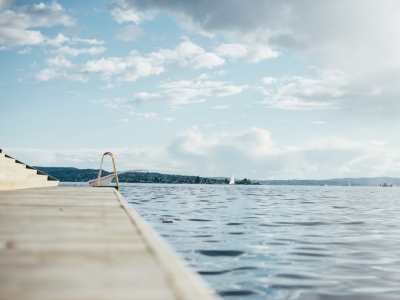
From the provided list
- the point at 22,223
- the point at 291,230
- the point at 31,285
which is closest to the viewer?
the point at 31,285

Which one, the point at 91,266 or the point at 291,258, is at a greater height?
the point at 91,266

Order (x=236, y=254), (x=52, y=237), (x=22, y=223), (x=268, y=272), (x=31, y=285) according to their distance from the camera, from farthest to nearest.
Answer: (x=236, y=254) → (x=268, y=272) → (x=22, y=223) → (x=52, y=237) → (x=31, y=285)

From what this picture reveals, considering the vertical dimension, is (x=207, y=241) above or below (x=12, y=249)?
below

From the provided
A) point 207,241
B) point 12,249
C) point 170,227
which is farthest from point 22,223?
point 170,227

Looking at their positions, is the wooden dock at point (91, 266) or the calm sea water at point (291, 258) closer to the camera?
the wooden dock at point (91, 266)

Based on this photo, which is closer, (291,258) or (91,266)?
(91,266)

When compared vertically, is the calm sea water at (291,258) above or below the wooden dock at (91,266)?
below

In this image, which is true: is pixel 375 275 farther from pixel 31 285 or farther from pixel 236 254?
pixel 31 285

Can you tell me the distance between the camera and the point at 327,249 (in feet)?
30.7

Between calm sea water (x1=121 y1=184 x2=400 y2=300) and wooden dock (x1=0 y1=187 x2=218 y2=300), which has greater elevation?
wooden dock (x1=0 y1=187 x2=218 y2=300)

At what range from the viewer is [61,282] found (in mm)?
2520

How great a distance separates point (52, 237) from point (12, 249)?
70cm

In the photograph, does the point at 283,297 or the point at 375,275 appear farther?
the point at 375,275

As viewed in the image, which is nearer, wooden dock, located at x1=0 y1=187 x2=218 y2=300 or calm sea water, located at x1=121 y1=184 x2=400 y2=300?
wooden dock, located at x1=0 y1=187 x2=218 y2=300
